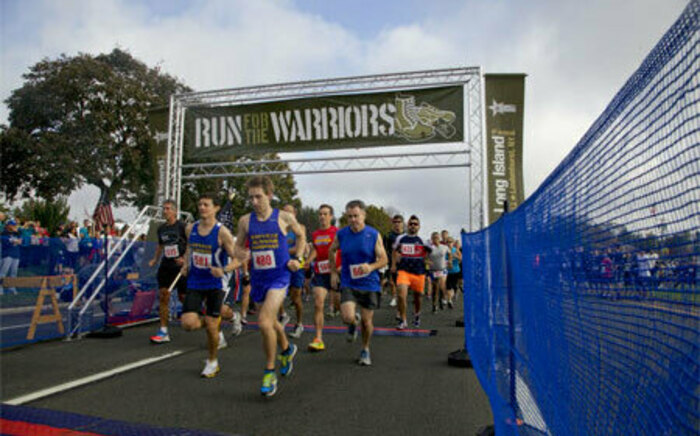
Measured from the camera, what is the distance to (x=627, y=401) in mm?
1455

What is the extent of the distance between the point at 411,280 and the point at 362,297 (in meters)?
3.00

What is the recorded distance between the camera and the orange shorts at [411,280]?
8719mm

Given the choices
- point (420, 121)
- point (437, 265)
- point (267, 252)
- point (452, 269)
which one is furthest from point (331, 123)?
point (267, 252)

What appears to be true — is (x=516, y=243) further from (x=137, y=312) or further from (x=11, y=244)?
(x=137, y=312)

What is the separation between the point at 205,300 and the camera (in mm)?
5594

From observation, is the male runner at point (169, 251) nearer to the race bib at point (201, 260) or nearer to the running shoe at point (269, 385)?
the race bib at point (201, 260)

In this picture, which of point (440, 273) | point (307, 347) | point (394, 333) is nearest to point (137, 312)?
point (307, 347)

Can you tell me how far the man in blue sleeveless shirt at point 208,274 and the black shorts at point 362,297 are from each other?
4.86ft

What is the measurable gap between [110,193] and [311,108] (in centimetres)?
1767

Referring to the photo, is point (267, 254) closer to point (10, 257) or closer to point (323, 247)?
point (323, 247)

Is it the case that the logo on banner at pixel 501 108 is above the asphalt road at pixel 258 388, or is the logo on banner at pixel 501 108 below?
above

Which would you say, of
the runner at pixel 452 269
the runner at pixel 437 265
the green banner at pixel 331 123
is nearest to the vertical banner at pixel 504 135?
the green banner at pixel 331 123

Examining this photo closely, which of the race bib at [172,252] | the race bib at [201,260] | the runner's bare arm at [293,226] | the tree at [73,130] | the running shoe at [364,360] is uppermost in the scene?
the tree at [73,130]

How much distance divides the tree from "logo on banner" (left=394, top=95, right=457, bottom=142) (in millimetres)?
16091
